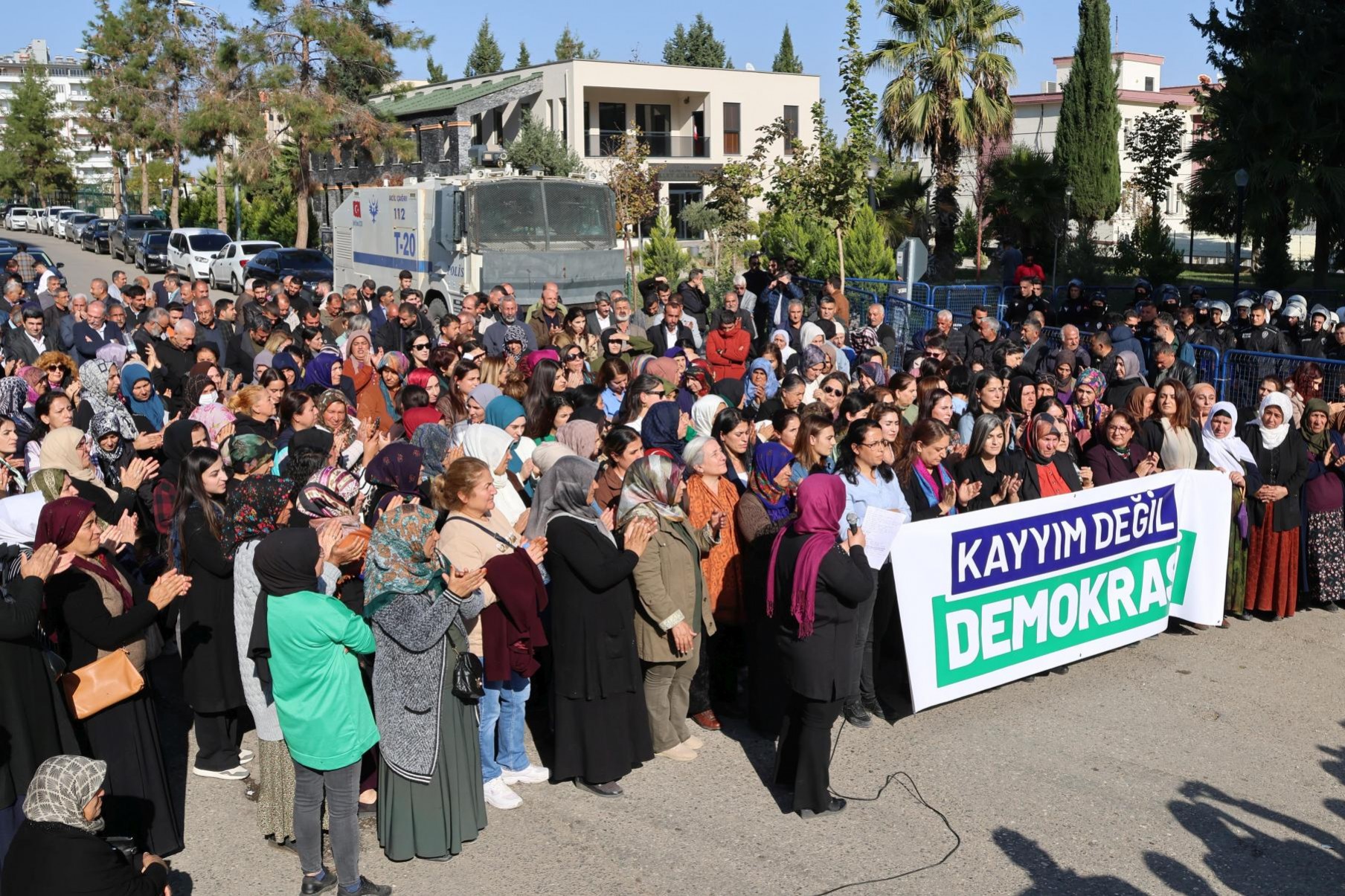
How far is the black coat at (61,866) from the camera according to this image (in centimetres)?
394

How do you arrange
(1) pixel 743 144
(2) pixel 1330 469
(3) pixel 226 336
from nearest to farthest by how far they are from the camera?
(2) pixel 1330 469 < (3) pixel 226 336 < (1) pixel 743 144

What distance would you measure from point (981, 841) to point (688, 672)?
1736 mm

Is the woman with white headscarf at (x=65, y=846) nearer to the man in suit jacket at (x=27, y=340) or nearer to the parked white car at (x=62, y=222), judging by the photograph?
the man in suit jacket at (x=27, y=340)

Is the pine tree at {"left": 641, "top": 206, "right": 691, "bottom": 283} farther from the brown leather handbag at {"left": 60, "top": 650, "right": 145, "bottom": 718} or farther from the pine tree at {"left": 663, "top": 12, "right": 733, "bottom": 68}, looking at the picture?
the pine tree at {"left": 663, "top": 12, "right": 733, "bottom": 68}

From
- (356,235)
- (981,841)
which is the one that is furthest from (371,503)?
A: (356,235)

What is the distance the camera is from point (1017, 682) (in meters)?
7.68

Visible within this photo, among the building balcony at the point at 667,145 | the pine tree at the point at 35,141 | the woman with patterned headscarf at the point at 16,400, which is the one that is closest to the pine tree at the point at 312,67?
the building balcony at the point at 667,145

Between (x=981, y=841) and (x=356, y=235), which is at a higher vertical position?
(x=356, y=235)

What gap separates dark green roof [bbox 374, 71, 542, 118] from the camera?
48750mm

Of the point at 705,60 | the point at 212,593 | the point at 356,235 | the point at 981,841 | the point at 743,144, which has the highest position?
the point at 705,60

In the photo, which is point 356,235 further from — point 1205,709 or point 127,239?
point 127,239

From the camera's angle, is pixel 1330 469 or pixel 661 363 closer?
pixel 1330 469

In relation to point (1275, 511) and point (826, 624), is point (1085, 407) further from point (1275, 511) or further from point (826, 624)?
point (826, 624)

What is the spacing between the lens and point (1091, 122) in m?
37.7
